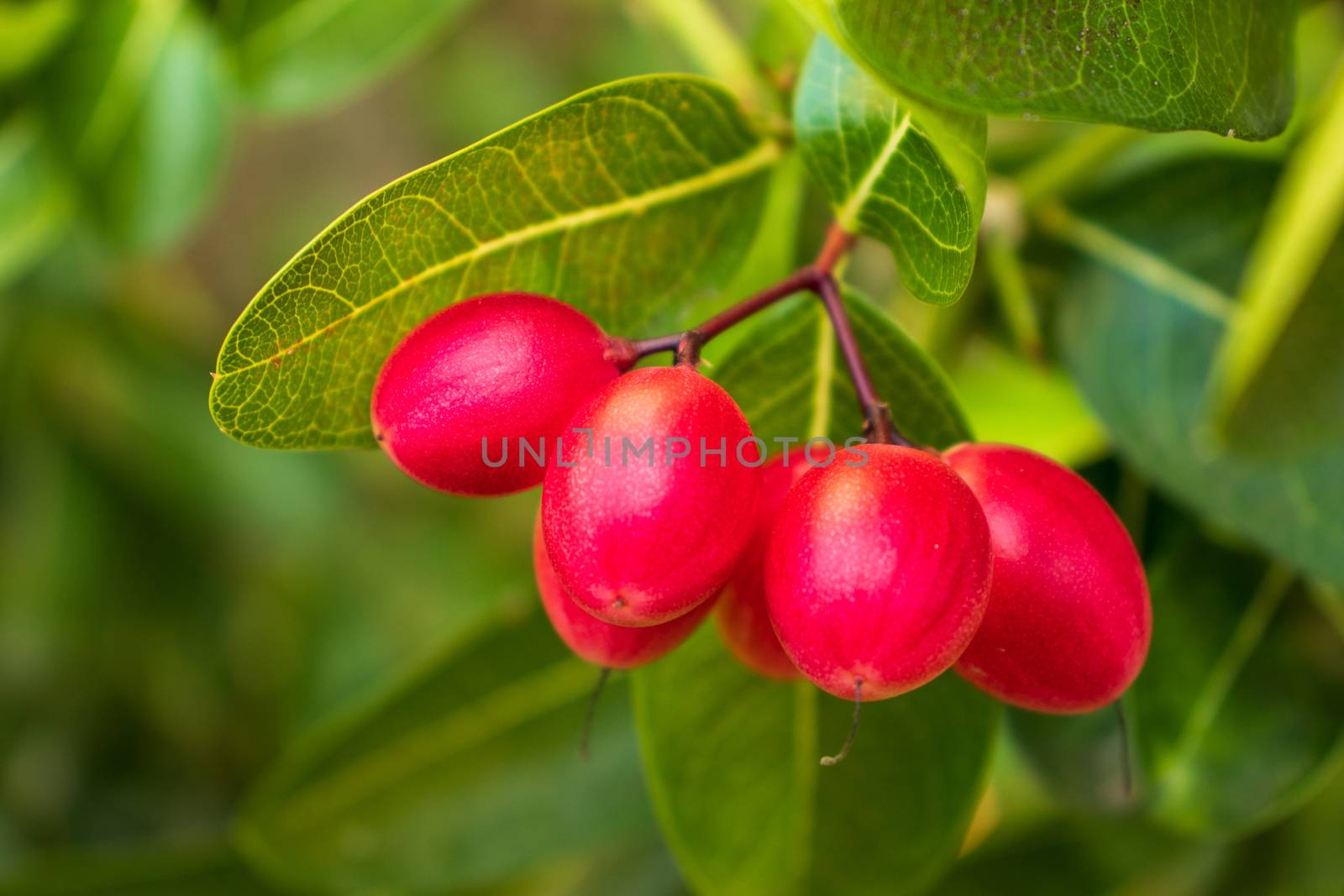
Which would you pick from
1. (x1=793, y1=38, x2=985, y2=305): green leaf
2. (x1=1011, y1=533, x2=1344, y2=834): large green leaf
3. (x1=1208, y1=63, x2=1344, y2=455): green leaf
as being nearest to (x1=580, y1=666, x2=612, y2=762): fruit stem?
(x1=793, y1=38, x2=985, y2=305): green leaf

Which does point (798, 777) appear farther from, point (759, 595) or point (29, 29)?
point (29, 29)

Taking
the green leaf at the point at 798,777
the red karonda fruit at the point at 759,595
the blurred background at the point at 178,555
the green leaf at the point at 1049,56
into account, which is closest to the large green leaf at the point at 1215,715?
the green leaf at the point at 798,777

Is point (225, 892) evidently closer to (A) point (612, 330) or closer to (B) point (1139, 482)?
(A) point (612, 330)

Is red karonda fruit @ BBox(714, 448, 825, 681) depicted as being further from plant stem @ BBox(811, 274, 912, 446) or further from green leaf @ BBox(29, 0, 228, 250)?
green leaf @ BBox(29, 0, 228, 250)

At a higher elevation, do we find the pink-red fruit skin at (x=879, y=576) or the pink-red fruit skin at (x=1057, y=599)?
the pink-red fruit skin at (x=879, y=576)

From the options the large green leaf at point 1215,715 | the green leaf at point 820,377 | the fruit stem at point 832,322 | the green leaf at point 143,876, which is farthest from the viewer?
the green leaf at point 143,876

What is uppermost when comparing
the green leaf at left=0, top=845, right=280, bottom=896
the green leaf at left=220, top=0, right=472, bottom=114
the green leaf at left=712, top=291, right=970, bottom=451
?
the green leaf at left=220, top=0, right=472, bottom=114

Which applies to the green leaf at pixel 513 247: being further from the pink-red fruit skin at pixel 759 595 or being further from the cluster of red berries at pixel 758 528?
the pink-red fruit skin at pixel 759 595
